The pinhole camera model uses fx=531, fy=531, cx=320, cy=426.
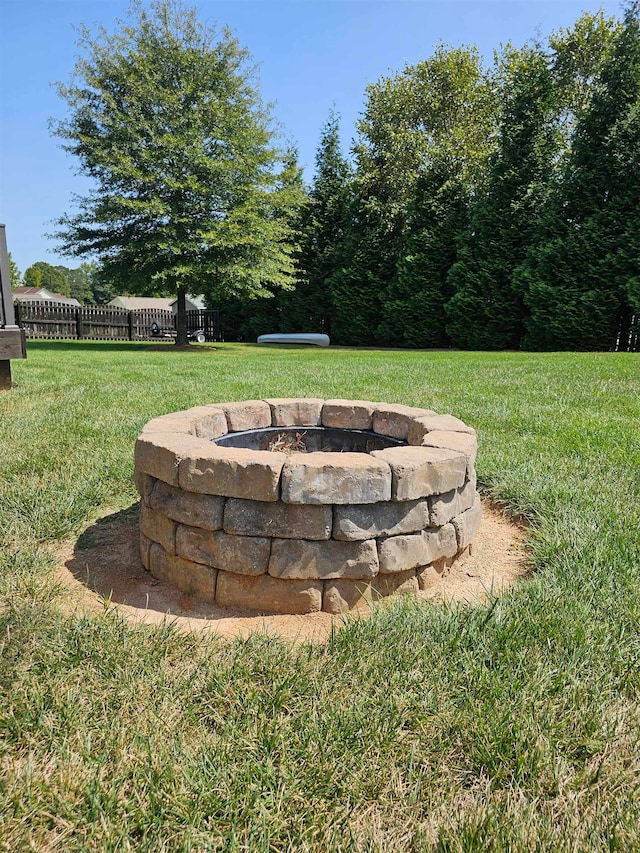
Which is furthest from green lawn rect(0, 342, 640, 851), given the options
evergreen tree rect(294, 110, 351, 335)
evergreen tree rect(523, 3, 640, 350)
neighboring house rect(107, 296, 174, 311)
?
neighboring house rect(107, 296, 174, 311)

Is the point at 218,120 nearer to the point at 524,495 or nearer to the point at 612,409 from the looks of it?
the point at 612,409

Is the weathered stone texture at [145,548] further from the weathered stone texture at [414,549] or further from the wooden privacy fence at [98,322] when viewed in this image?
the wooden privacy fence at [98,322]

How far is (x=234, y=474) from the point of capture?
2389mm

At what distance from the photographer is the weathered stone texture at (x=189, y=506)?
2459 millimetres

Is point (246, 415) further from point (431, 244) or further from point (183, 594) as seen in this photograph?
point (431, 244)

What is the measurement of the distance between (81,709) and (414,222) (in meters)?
17.1

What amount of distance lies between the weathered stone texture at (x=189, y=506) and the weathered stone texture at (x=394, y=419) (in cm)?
152

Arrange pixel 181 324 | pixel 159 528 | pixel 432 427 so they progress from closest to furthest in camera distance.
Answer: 1. pixel 159 528
2. pixel 432 427
3. pixel 181 324

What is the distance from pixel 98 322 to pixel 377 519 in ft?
73.2

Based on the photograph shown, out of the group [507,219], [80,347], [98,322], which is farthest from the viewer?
[98,322]

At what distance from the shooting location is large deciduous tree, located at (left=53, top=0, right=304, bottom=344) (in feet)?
48.6

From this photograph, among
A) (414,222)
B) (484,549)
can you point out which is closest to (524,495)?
(484,549)

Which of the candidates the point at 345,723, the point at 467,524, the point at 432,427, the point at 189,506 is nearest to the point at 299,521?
the point at 189,506

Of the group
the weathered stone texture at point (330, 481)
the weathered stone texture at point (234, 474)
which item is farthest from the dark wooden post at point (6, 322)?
the weathered stone texture at point (330, 481)
